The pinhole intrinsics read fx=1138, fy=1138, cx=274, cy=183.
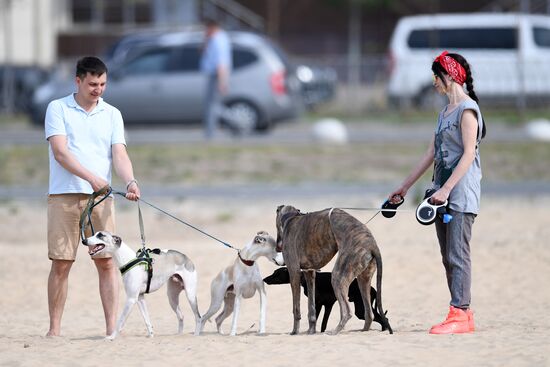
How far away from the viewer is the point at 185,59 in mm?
24281

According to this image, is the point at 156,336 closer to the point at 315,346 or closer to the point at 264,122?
the point at 315,346

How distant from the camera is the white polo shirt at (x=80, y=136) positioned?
791cm

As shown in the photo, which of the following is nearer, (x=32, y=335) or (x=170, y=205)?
(x=32, y=335)

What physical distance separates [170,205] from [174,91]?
312 inches

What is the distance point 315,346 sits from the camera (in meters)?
7.37

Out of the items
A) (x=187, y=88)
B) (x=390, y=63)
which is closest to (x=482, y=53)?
(x=390, y=63)

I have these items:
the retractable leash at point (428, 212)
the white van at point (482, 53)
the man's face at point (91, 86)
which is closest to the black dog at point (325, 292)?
the retractable leash at point (428, 212)

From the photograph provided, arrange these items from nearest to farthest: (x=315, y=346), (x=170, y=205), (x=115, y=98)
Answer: (x=315, y=346) < (x=170, y=205) < (x=115, y=98)

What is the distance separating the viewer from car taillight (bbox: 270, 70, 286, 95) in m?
23.9

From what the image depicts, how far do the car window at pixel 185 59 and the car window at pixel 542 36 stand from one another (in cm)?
910

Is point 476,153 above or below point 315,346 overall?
above

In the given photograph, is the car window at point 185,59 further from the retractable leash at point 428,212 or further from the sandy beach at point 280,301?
the retractable leash at point 428,212

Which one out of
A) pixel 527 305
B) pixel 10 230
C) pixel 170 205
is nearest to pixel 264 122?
pixel 170 205

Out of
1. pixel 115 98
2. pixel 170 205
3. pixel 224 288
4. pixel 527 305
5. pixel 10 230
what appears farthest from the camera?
pixel 115 98
